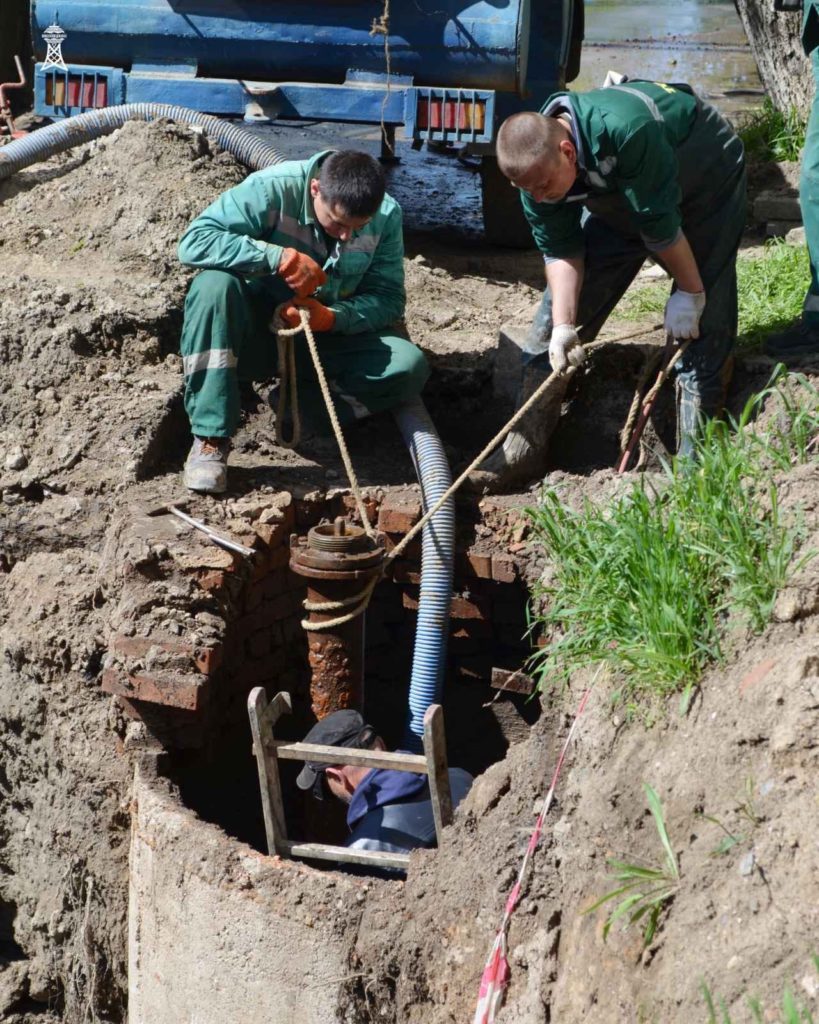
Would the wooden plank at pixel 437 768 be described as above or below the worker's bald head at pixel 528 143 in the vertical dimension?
below

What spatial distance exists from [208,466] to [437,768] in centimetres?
159

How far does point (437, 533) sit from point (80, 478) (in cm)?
132

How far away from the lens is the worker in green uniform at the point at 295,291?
445cm

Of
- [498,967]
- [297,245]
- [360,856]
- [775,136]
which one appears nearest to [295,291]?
[297,245]

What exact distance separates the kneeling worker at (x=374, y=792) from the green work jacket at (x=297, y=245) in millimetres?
1540

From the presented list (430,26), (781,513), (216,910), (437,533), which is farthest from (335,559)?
(430,26)

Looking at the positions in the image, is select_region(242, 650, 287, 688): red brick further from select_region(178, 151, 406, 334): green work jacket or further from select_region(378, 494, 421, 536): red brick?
select_region(178, 151, 406, 334): green work jacket

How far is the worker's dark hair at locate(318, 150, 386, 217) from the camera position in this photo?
4391mm

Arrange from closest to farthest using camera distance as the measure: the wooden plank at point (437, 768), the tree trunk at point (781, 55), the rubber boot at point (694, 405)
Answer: the wooden plank at point (437, 768) → the rubber boot at point (694, 405) → the tree trunk at point (781, 55)

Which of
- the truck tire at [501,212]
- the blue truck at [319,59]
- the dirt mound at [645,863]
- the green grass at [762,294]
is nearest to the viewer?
the dirt mound at [645,863]

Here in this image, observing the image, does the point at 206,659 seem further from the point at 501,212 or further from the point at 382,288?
the point at 501,212

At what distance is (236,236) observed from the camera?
14.7 ft

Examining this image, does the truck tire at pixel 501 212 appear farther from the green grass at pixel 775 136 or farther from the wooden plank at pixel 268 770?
the wooden plank at pixel 268 770

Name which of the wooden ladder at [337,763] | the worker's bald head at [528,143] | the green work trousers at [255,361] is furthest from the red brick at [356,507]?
the worker's bald head at [528,143]
